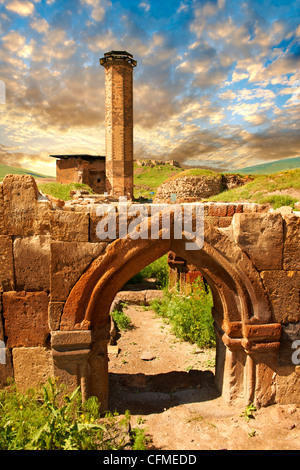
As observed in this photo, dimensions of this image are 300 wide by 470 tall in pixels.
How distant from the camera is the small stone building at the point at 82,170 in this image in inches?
1013

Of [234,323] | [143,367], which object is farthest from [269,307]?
[143,367]

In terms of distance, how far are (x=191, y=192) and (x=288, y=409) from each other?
19414mm

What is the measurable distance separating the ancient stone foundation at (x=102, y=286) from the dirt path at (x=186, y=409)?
0.27 meters

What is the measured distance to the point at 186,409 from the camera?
11.2ft

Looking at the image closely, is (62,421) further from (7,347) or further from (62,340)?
(7,347)

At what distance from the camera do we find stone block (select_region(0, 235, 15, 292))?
298cm

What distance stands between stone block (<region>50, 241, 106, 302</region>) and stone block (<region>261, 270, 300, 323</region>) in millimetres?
2013

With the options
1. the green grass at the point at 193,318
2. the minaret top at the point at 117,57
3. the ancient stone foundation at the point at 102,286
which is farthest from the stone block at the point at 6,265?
the minaret top at the point at 117,57

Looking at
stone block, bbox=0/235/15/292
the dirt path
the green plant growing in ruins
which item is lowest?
the dirt path

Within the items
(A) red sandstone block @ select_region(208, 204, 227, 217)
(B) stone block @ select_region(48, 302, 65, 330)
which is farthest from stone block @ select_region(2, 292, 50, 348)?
(A) red sandstone block @ select_region(208, 204, 227, 217)

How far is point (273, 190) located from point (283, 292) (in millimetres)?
12261

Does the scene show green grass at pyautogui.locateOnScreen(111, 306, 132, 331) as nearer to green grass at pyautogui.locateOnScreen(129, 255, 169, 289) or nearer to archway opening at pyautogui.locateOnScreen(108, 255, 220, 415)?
archway opening at pyautogui.locateOnScreen(108, 255, 220, 415)

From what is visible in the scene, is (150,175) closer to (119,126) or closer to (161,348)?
(119,126)

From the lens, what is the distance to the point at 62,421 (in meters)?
2.56
